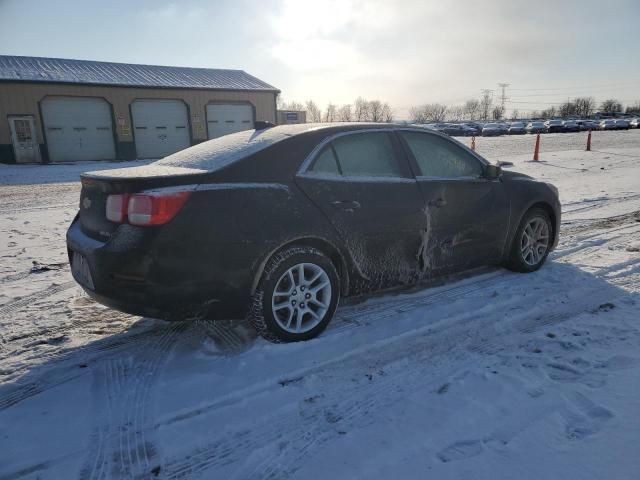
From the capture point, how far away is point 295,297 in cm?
315

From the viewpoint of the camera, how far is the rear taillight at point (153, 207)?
2.66m

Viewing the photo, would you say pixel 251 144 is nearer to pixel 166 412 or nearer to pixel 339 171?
pixel 339 171

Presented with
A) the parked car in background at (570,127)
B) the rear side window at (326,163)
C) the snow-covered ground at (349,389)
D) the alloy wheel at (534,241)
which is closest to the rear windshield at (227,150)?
the rear side window at (326,163)

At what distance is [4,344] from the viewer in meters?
3.18

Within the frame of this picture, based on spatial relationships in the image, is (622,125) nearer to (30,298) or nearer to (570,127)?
(570,127)

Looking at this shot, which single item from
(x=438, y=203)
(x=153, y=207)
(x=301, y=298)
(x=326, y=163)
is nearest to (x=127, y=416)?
(x=153, y=207)

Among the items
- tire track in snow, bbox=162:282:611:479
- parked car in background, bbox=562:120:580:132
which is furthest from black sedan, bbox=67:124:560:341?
parked car in background, bbox=562:120:580:132

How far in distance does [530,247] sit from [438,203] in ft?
4.94

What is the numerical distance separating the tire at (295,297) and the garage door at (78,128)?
23.2m

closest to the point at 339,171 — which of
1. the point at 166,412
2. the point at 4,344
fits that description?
the point at 166,412

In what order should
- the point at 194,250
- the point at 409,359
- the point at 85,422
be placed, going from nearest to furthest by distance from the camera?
the point at 85,422 < the point at 194,250 < the point at 409,359

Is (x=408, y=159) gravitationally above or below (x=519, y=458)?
above

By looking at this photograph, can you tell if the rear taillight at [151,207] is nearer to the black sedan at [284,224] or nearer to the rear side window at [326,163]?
the black sedan at [284,224]

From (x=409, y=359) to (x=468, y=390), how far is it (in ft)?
1.60
